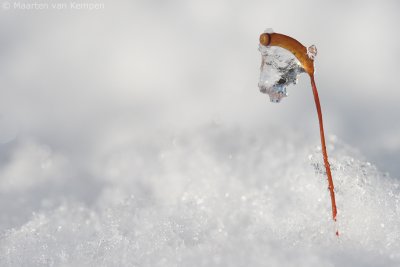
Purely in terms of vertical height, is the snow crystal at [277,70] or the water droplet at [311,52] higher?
the water droplet at [311,52]

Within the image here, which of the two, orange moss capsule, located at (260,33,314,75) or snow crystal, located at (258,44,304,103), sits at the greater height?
orange moss capsule, located at (260,33,314,75)

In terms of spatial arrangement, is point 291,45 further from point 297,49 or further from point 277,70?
point 277,70

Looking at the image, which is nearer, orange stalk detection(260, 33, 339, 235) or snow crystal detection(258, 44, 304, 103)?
orange stalk detection(260, 33, 339, 235)

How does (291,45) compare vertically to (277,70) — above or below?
above

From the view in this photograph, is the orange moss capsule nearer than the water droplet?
Yes

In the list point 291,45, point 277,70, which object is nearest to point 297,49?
point 291,45

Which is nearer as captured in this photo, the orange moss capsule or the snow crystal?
the orange moss capsule

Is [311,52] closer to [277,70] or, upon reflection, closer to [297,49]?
[297,49]

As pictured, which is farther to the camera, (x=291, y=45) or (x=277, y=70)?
(x=277, y=70)

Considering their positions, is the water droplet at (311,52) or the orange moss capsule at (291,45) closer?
the orange moss capsule at (291,45)

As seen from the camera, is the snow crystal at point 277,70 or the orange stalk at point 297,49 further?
the snow crystal at point 277,70

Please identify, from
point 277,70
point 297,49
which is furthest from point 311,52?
point 277,70

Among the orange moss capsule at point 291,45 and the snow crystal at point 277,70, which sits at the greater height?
the orange moss capsule at point 291,45
